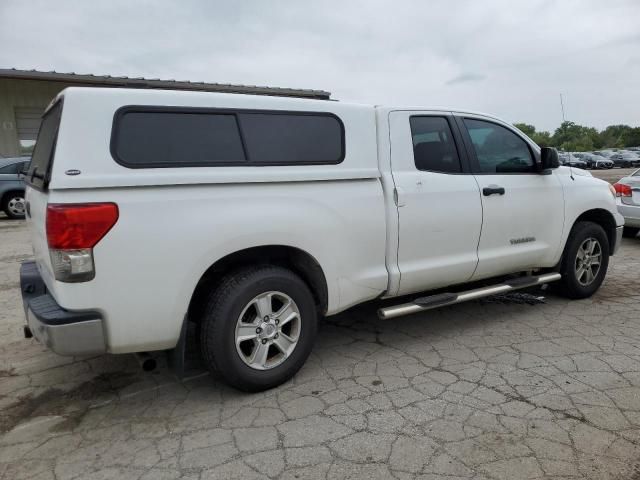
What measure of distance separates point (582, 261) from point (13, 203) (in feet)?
39.5

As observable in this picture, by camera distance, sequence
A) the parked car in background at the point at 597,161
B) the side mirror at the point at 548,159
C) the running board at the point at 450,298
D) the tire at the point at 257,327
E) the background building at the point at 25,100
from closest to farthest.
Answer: the tire at the point at 257,327
the running board at the point at 450,298
the side mirror at the point at 548,159
the background building at the point at 25,100
the parked car in background at the point at 597,161

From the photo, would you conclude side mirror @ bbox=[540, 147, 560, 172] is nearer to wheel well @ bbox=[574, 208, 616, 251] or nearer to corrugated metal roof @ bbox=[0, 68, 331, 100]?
wheel well @ bbox=[574, 208, 616, 251]

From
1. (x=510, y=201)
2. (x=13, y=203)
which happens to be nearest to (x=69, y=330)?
(x=510, y=201)

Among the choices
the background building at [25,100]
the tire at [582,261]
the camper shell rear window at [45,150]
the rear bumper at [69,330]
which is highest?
the background building at [25,100]

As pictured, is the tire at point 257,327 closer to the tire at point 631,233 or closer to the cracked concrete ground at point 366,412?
the cracked concrete ground at point 366,412

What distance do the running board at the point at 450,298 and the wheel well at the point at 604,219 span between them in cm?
77

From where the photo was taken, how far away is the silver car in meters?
7.61

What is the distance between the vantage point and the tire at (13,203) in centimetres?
1178

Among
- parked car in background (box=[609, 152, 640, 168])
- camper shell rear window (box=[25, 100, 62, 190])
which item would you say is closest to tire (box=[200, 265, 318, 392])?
camper shell rear window (box=[25, 100, 62, 190])

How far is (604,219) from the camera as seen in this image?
5.12m

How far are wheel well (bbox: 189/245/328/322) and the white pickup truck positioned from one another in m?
0.01

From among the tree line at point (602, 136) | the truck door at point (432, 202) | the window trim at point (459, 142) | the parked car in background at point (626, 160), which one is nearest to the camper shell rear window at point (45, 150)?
the truck door at point (432, 202)

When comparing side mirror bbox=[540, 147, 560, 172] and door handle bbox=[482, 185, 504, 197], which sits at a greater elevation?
side mirror bbox=[540, 147, 560, 172]

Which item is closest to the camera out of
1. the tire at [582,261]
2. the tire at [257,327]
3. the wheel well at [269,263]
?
the tire at [257,327]
